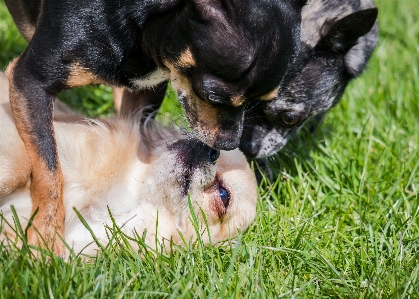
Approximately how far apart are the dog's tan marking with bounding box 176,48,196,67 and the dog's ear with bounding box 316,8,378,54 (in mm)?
1291

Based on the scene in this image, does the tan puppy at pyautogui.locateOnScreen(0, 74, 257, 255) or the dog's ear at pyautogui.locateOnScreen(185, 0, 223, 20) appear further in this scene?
the tan puppy at pyautogui.locateOnScreen(0, 74, 257, 255)

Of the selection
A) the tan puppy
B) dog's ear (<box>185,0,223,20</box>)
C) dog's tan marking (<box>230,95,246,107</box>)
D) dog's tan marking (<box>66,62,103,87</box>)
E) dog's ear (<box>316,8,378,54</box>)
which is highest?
dog's ear (<box>185,0,223,20</box>)

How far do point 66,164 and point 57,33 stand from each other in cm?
68

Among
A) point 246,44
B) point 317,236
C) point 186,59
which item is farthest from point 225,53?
point 317,236

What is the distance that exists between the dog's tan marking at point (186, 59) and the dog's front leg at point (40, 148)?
688 mm

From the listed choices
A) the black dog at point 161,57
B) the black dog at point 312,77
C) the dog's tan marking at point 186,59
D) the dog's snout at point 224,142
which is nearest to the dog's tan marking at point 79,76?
the black dog at point 161,57

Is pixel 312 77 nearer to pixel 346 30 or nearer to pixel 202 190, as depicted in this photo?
pixel 346 30

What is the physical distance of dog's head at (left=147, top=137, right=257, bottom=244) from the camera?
3559mm

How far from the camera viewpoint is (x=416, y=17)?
7.03 meters

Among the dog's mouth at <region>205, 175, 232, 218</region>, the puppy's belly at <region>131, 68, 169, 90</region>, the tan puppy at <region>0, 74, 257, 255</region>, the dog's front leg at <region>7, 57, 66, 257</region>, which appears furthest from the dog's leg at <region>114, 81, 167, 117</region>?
the dog's front leg at <region>7, 57, 66, 257</region>

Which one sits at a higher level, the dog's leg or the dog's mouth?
the dog's leg

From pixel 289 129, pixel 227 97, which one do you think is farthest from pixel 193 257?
pixel 289 129

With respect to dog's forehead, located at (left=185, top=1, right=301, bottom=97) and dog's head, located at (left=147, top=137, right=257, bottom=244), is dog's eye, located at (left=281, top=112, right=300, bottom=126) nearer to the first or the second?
dog's head, located at (left=147, top=137, right=257, bottom=244)

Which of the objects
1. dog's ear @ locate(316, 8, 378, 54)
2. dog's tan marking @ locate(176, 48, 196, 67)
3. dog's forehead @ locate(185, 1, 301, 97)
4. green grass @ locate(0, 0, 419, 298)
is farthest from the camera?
dog's ear @ locate(316, 8, 378, 54)
